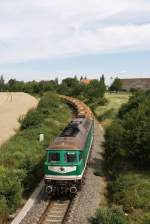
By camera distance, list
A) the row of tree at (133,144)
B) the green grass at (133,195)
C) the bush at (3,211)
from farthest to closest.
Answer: the row of tree at (133,144) → the green grass at (133,195) → the bush at (3,211)

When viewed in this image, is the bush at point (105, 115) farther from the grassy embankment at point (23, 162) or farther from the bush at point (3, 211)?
the bush at point (3, 211)

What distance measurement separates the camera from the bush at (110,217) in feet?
54.2

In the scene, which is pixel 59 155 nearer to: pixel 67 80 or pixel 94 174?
pixel 94 174

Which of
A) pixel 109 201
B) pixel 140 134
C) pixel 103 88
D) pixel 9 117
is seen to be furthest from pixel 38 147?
pixel 103 88

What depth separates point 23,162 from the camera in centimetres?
2606

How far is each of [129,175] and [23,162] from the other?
265 inches

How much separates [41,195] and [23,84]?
99.8 metres

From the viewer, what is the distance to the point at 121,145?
2736 centimetres

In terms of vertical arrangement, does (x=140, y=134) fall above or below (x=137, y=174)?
above

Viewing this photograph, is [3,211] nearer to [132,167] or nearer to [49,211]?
[49,211]

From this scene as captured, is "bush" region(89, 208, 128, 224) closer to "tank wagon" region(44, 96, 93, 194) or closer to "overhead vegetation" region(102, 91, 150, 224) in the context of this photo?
"overhead vegetation" region(102, 91, 150, 224)

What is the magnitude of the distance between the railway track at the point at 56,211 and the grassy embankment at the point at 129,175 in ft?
5.73

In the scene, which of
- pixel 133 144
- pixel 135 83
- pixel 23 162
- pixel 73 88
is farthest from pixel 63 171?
pixel 135 83

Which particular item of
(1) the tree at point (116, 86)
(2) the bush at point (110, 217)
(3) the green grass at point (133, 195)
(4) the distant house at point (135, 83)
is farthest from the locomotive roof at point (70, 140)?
(4) the distant house at point (135, 83)
